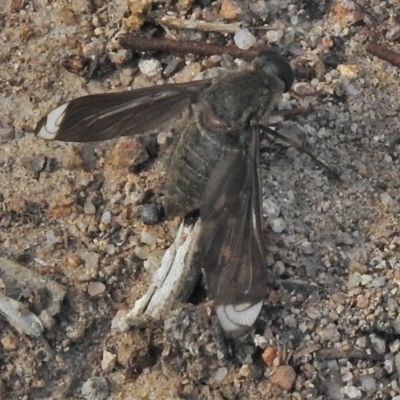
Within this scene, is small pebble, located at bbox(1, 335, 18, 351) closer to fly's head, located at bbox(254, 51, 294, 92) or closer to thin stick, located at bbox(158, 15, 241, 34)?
fly's head, located at bbox(254, 51, 294, 92)

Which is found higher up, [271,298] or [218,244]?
[218,244]

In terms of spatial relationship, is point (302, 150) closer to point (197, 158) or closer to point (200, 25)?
point (197, 158)

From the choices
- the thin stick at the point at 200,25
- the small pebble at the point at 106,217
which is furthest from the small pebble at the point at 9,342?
the thin stick at the point at 200,25

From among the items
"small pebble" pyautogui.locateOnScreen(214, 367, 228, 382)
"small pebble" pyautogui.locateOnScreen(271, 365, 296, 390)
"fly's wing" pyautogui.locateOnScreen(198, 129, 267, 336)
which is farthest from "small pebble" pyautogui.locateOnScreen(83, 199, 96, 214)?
"small pebble" pyautogui.locateOnScreen(271, 365, 296, 390)

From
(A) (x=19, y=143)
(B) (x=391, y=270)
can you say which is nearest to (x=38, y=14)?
(A) (x=19, y=143)

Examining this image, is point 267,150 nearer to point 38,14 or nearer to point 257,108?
point 257,108

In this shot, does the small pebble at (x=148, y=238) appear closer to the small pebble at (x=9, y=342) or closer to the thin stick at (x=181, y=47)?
the small pebble at (x=9, y=342)
